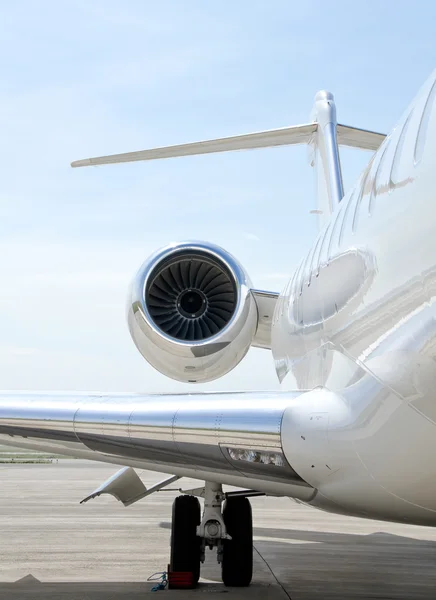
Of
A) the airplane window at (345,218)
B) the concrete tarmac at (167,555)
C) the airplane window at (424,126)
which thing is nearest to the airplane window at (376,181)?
the airplane window at (424,126)

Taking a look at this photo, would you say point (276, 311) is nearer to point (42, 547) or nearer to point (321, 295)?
point (321, 295)

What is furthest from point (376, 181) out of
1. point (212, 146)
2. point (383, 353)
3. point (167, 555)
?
point (167, 555)

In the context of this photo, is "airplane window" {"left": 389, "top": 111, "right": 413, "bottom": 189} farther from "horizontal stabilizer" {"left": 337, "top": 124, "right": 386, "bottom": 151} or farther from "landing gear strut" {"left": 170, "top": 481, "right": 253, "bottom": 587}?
"horizontal stabilizer" {"left": 337, "top": 124, "right": 386, "bottom": 151}

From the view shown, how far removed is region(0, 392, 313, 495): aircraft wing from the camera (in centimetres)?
535

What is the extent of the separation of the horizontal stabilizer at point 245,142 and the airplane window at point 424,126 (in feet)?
21.3

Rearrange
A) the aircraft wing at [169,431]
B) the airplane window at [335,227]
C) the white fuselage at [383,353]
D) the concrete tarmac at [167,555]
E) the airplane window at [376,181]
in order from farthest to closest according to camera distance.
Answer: the concrete tarmac at [167,555] < the airplane window at [335,227] < the aircraft wing at [169,431] < the airplane window at [376,181] < the white fuselage at [383,353]

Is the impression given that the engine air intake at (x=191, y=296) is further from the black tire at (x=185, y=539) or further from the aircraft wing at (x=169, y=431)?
the aircraft wing at (x=169, y=431)

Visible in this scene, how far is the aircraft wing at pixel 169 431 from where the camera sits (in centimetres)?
535

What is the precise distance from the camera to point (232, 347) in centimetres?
914

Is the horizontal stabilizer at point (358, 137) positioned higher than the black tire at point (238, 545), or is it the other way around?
the horizontal stabilizer at point (358, 137)

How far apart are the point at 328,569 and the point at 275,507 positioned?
26.5 feet

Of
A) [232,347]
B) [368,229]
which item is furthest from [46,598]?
[368,229]

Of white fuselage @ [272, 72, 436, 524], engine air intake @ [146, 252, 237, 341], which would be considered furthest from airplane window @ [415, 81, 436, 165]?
engine air intake @ [146, 252, 237, 341]

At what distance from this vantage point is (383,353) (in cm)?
420
